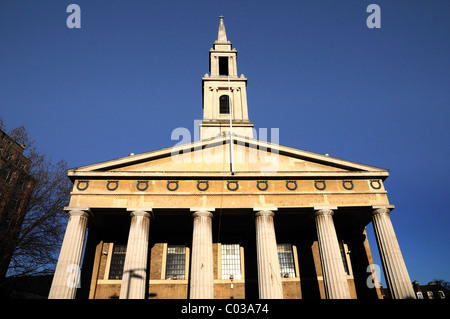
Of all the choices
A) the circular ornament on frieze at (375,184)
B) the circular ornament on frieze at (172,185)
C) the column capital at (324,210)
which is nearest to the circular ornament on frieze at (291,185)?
the column capital at (324,210)

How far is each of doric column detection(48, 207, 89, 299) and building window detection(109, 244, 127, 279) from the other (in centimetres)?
410

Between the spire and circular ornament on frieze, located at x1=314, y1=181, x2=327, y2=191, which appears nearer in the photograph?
circular ornament on frieze, located at x1=314, y1=181, x2=327, y2=191

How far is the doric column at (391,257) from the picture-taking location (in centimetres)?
1800

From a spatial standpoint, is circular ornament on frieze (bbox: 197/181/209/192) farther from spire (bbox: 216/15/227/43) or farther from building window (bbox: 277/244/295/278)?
spire (bbox: 216/15/227/43)

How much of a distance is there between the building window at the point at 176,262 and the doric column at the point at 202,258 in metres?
4.74

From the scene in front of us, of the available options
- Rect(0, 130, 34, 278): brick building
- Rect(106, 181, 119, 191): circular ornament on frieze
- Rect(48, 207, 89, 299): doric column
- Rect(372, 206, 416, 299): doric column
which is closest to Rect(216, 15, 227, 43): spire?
Rect(106, 181, 119, 191): circular ornament on frieze

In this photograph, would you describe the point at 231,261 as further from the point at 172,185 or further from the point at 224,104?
the point at 224,104

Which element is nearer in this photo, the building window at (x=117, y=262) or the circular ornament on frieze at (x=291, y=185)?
the circular ornament on frieze at (x=291, y=185)

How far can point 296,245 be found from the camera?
79.4 feet

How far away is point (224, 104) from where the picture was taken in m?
34.0

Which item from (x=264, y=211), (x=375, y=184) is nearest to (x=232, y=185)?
(x=264, y=211)

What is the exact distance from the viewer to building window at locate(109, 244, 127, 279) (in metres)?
22.5

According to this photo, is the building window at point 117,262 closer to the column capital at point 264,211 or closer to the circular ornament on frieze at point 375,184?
the column capital at point 264,211
